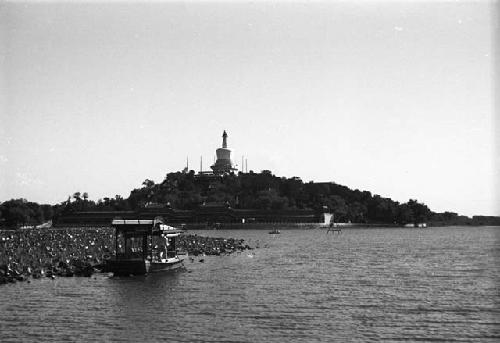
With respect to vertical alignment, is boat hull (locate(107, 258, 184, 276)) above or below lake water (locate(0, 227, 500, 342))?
above

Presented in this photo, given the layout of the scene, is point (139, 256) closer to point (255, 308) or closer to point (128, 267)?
point (128, 267)

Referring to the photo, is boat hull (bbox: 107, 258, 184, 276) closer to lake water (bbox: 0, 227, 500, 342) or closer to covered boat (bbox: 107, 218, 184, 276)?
covered boat (bbox: 107, 218, 184, 276)

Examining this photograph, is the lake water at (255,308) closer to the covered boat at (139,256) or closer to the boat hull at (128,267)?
the boat hull at (128,267)

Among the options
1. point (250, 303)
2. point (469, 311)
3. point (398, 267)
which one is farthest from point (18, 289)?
point (398, 267)

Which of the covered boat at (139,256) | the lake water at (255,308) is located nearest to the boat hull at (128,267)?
the covered boat at (139,256)

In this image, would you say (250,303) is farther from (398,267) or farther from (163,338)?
(398,267)

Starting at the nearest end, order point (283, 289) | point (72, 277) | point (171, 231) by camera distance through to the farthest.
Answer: point (283, 289), point (72, 277), point (171, 231)

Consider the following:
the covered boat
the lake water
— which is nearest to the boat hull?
the covered boat

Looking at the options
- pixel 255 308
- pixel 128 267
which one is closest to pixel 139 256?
pixel 128 267
